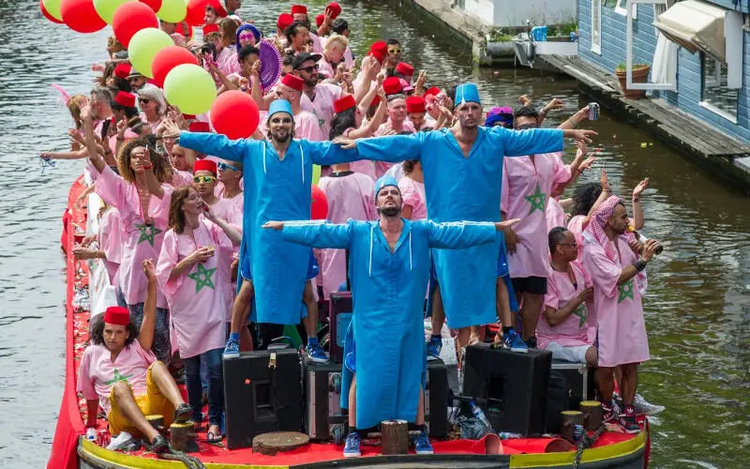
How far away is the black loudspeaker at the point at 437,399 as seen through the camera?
1074cm

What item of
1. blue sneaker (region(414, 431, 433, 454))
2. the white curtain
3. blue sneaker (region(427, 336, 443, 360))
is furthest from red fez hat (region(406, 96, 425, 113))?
the white curtain

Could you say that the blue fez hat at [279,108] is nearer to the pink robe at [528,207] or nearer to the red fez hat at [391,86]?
the pink robe at [528,207]

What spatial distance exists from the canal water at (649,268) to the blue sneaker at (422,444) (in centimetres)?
322

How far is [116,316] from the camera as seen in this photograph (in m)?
11.3

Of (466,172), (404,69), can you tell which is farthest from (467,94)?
(404,69)

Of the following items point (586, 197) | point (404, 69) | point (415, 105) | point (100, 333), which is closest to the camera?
point (100, 333)

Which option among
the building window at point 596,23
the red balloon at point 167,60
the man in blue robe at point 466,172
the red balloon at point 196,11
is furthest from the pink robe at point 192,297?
the building window at point 596,23

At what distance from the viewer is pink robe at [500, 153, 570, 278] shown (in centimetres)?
1183

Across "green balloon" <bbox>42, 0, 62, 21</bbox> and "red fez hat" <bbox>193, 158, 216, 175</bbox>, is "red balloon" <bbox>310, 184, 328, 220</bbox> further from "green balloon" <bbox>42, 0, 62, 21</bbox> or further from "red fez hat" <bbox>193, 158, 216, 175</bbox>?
"green balloon" <bbox>42, 0, 62, 21</bbox>

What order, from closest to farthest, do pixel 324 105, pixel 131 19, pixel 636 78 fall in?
pixel 324 105 < pixel 131 19 < pixel 636 78

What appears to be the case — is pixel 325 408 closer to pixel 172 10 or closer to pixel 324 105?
pixel 324 105

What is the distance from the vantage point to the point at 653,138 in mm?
25719

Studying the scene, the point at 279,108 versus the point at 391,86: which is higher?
the point at 279,108

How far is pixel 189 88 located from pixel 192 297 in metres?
2.92
